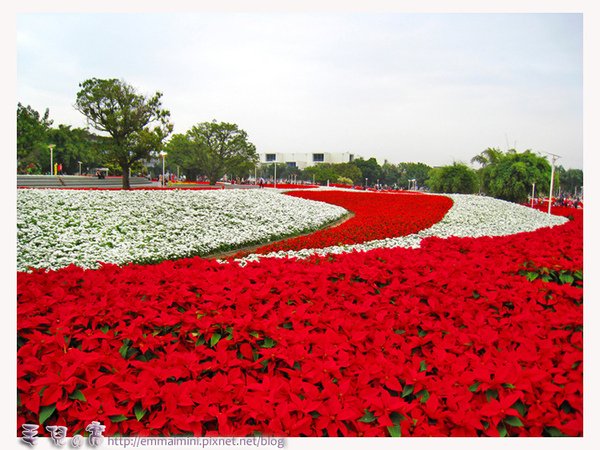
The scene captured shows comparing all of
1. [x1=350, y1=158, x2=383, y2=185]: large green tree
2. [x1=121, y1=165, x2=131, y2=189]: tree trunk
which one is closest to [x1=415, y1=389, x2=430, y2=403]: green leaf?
[x1=121, y1=165, x2=131, y2=189]: tree trunk

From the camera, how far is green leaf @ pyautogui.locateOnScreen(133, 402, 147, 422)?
1.60 m

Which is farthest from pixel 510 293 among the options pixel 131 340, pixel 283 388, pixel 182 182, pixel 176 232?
pixel 182 182

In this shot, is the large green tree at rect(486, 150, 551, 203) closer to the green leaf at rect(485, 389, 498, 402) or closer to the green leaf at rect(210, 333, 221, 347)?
the green leaf at rect(485, 389, 498, 402)

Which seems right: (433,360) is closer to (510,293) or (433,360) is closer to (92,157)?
(510,293)

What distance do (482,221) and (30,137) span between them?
7.49 metres

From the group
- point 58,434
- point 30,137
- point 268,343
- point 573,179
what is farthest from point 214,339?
point 573,179

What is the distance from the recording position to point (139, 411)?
5.30 ft

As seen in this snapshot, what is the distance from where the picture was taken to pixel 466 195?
11086mm

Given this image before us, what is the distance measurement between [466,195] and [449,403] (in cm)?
1024

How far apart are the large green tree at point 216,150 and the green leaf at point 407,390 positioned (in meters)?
3.11

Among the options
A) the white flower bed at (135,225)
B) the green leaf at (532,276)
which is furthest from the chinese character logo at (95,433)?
the white flower bed at (135,225)

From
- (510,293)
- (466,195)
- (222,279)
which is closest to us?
(510,293)

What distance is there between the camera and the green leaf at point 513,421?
1559 mm

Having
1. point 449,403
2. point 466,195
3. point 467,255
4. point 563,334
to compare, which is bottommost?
point 449,403
